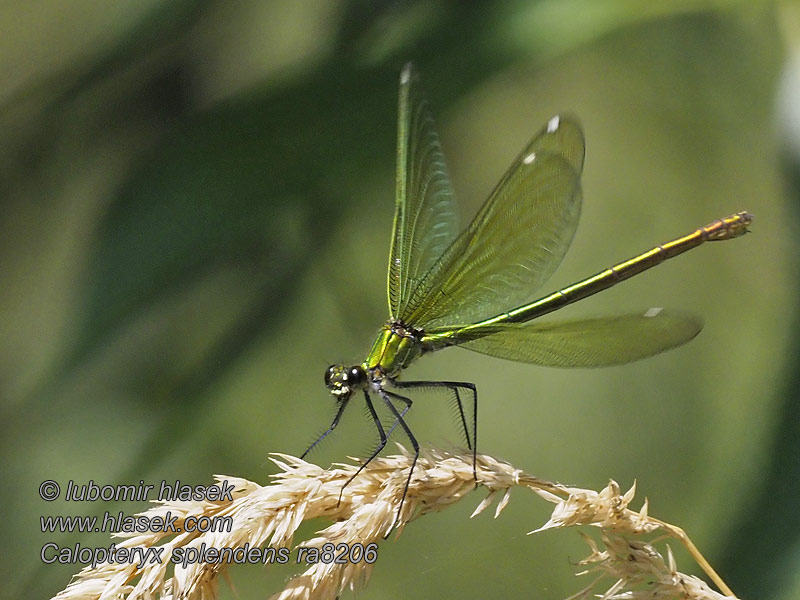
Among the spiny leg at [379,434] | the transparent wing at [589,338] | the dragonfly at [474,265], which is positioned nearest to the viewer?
the spiny leg at [379,434]

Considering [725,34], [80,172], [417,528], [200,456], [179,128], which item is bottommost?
[417,528]

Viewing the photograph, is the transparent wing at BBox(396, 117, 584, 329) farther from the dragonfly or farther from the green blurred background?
the green blurred background

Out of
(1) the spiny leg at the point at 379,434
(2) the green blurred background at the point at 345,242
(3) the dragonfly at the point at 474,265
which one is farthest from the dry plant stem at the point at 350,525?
(2) the green blurred background at the point at 345,242

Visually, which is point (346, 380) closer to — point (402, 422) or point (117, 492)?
point (402, 422)

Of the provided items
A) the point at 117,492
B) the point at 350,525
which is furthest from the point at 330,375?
the point at 117,492

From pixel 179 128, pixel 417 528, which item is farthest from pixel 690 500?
pixel 179 128

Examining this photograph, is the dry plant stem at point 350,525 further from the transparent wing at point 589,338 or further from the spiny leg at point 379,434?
the transparent wing at point 589,338

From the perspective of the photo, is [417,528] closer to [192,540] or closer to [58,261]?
[58,261]
